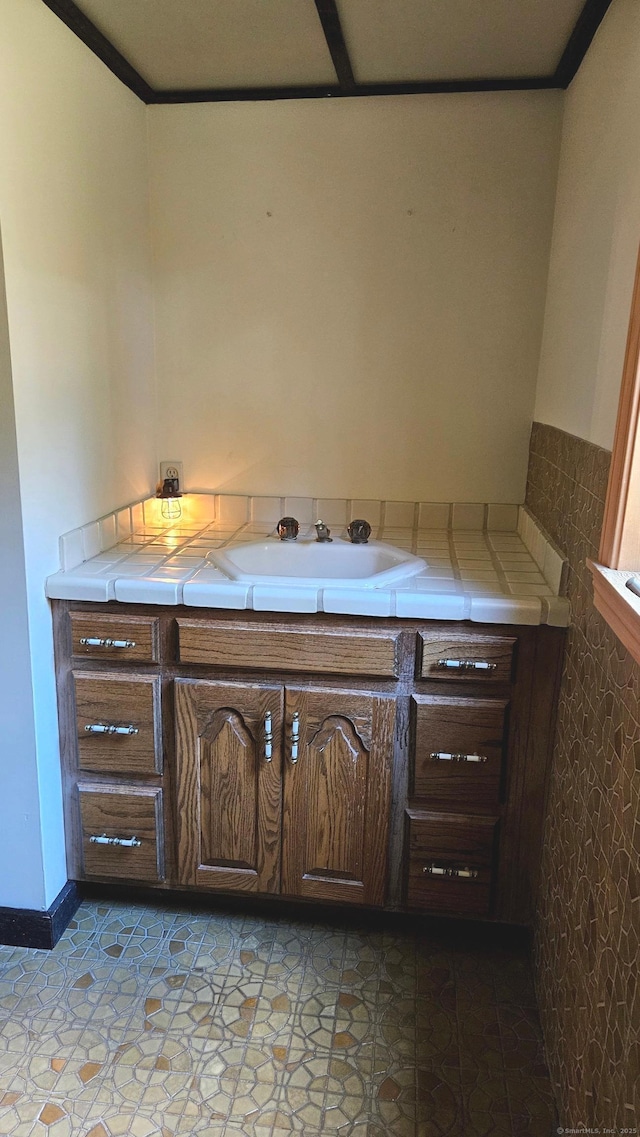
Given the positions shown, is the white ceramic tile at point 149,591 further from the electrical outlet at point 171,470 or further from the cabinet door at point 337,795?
the electrical outlet at point 171,470

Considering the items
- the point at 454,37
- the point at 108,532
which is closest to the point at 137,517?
the point at 108,532

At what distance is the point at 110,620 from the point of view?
5.40 feet

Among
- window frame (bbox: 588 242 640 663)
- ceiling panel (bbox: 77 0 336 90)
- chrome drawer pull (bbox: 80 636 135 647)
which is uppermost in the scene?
ceiling panel (bbox: 77 0 336 90)

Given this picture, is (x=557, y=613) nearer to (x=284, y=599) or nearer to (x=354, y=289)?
(x=284, y=599)

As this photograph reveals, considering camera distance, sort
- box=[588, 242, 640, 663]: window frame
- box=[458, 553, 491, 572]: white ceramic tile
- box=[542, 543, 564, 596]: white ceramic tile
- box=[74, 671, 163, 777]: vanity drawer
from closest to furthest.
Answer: box=[588, 242, 640, 663]: window frame
box=[542, 543, 564, 596]: white ceramic tile
box=[74, 671, 163, 777]: vanity drawer
box=[458, 553, 491, 572]: white ceramic tile

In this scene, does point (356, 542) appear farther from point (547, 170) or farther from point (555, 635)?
point (547, 170)

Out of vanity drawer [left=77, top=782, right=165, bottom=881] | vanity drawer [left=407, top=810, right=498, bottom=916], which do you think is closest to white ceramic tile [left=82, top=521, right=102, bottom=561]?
→ vanity drawer [left=77, top=782, right=165, bottom=881]

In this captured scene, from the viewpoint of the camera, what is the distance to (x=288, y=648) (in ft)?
5.27

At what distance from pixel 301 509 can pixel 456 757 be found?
96 centimetres

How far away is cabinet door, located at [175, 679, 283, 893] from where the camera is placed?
165cm

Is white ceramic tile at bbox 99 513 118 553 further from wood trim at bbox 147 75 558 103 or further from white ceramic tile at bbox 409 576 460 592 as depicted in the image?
wood trim at bbox 147 75 558 103

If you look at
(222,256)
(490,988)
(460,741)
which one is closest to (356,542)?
(460,741)

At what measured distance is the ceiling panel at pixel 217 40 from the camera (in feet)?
5.13

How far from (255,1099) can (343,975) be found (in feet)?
1.13
